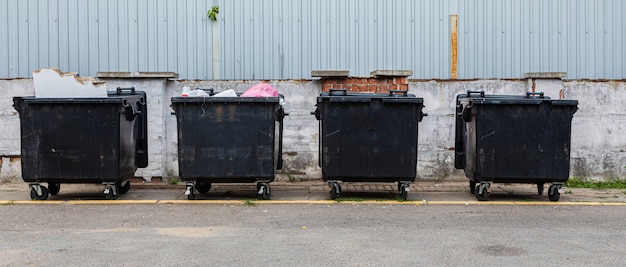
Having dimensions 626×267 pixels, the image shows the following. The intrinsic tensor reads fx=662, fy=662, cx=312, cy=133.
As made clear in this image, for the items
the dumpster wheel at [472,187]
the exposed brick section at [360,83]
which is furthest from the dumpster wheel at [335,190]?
the exposed brick section at [360,83]

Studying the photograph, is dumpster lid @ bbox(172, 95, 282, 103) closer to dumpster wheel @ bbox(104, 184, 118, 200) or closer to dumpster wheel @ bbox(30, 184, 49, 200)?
dumpster wheel @ bbox(104, 184, 118, 200)

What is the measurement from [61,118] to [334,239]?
12.4 feet

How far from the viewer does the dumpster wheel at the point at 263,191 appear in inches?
310

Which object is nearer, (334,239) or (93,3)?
(334,239)

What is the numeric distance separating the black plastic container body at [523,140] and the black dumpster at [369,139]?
810 millimetres

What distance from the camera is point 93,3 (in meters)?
10.7

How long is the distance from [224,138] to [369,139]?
1.72 m

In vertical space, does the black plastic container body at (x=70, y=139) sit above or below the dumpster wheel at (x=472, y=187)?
above

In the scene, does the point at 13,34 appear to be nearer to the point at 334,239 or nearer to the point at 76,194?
the point at 76,194

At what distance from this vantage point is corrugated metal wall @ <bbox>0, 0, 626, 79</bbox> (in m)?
10.7

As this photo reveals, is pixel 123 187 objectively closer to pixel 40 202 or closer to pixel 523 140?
pixel 40 202

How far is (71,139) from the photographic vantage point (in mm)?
7672

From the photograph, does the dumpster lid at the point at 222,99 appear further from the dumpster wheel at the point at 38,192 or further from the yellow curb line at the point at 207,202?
the dumpster wheel at the point at 38,192

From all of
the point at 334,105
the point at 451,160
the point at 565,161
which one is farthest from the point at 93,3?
the point at 565,161
